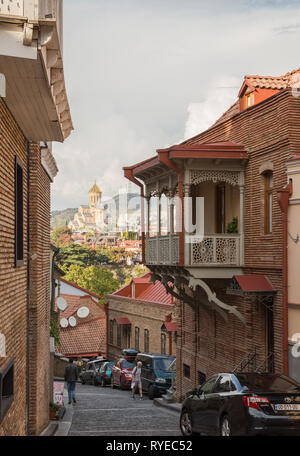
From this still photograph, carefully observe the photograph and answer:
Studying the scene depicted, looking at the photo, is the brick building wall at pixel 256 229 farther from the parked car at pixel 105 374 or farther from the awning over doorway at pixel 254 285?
the parked car at pixel 105 374

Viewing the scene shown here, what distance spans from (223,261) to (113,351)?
33307 millimetres

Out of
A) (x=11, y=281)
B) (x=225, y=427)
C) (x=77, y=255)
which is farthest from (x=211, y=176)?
(x=77, y=255)

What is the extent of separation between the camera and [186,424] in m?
15.6

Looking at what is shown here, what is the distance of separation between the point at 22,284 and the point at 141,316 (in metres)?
32.3

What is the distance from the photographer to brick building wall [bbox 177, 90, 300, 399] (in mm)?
17575

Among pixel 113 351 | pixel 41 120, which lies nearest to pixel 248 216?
pixel 41 120

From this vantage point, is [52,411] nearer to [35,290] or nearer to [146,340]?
[35,290]

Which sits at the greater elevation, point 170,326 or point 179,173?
point 179,173

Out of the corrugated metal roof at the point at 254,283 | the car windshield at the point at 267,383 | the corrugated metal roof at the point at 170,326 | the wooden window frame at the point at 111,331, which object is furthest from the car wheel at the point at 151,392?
the wooden window frame at the point at 111,331

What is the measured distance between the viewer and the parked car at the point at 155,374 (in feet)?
93.1

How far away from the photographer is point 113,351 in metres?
52.0

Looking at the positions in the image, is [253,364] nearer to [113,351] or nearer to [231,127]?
[231,127]

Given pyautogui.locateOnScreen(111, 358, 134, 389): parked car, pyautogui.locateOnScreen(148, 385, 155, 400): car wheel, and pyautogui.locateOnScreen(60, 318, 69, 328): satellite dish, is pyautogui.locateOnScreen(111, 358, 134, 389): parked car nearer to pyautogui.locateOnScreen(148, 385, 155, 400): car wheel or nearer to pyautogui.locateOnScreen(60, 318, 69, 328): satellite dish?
pyautogui.locateOnScreen(148, 385, 155, 400): car wheel
